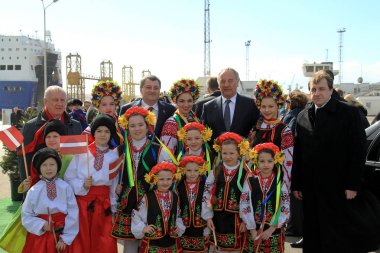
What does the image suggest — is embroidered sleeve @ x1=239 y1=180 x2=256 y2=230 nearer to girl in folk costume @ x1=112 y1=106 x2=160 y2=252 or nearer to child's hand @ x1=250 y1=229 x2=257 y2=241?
child's hand @ x1=250 y1=229 x2=257 y2=241

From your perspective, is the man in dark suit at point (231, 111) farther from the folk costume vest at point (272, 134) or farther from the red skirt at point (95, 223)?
the red skirt at point (95, 223)

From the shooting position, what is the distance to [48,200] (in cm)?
414

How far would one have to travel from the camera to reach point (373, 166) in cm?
462

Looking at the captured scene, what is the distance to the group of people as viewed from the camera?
4.21 metres

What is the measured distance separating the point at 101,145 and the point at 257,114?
2153 millimetres

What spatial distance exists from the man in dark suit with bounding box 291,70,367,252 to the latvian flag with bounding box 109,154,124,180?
7.04ft

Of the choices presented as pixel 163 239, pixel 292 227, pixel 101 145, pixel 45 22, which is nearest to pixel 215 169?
pixel 163 239

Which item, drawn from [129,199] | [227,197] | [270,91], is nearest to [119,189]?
[129,199]

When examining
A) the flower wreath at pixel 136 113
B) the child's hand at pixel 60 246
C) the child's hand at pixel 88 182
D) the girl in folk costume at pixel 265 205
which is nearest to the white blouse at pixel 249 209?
the girl in folk costume at pixel 265 205

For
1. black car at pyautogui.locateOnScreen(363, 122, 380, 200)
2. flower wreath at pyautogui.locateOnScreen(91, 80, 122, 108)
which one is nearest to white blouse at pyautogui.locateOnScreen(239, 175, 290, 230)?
black car at pyautogui.locateOnScreen(363, 122, 380, 200)

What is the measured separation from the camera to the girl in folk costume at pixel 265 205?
4199mm

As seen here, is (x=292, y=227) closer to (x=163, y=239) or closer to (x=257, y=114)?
(x=257, y=114)

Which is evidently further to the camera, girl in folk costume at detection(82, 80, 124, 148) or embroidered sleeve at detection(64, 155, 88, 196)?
girl in folk costume at detection(82, 80, 124, 148)

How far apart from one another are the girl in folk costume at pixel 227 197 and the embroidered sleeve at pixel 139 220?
64 cm
